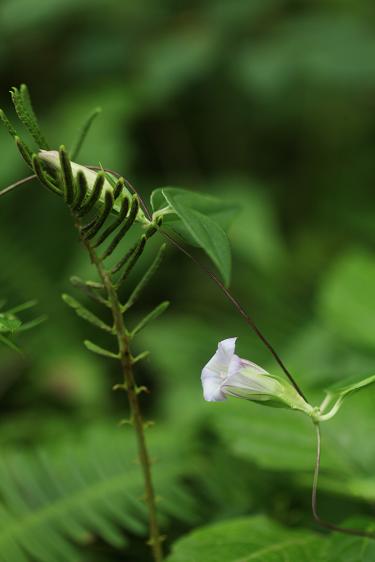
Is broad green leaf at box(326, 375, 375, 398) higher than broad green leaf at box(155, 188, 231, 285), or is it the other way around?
broad green leaf at box(155, 188, 231, 285)

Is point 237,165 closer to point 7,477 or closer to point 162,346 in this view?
point 162,346

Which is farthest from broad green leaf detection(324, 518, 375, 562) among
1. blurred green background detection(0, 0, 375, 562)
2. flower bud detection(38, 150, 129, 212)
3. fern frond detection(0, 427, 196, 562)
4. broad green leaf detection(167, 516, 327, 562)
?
flower bud detection(38, 150, 129, 212)

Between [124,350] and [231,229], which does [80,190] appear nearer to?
[124,350]

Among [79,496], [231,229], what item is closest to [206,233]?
[79,496]

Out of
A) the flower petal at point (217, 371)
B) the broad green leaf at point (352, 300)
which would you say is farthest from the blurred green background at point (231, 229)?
the flower petal at point (217, 371)

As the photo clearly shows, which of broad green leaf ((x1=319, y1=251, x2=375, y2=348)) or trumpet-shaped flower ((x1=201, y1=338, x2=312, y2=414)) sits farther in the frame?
broad green leaf ((x1=319, y1=251, x2=375, y2=348))

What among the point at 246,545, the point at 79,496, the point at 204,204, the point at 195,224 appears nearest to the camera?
the point at 195,224

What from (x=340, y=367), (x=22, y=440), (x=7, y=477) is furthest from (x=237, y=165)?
(x=7, y=477)

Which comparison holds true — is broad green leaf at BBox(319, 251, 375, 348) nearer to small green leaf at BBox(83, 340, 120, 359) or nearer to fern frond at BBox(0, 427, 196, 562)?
fern frond at BBox(0, 427, 196, 562)
